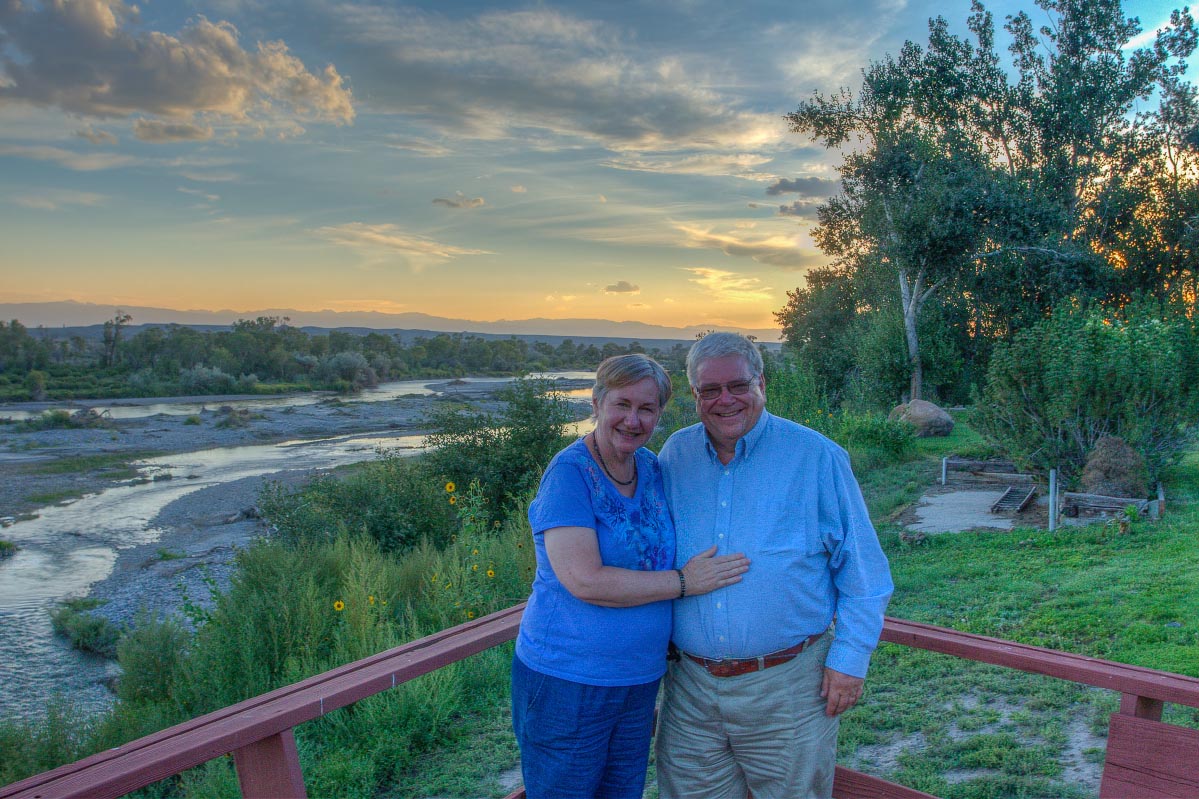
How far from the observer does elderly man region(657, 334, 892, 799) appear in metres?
2.08

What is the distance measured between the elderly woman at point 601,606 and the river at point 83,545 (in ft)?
26.2

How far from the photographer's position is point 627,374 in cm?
210

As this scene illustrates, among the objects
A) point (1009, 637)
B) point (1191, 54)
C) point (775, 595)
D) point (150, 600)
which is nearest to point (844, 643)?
point (775, 595)

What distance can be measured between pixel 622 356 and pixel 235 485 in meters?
21.9

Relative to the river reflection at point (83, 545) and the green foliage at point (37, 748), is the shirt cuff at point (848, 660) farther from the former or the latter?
the river reflection at point (83, 545)

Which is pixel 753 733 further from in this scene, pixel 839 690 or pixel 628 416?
pixel 628 416

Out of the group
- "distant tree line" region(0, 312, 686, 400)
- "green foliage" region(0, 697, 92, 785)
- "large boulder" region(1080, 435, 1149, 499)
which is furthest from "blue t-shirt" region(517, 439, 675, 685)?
"distant tree line" region(0, 312, 686, 400)

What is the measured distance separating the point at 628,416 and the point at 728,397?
12.0 inches

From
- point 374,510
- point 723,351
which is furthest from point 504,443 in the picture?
point 723,351

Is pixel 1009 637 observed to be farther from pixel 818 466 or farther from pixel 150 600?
pixel 150 600

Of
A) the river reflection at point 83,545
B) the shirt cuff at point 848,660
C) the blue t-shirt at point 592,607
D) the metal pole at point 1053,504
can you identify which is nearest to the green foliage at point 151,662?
the river reflection at point 83,545

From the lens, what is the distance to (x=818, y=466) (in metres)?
2.14

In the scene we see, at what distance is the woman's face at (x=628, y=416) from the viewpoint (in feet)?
6.77

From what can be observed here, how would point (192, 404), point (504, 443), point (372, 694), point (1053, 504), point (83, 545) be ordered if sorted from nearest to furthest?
1. point (372, 694)
2. point (1053, 504)
3. point (504, 443)
4. point (83, 545)
5. point (192, 404)
